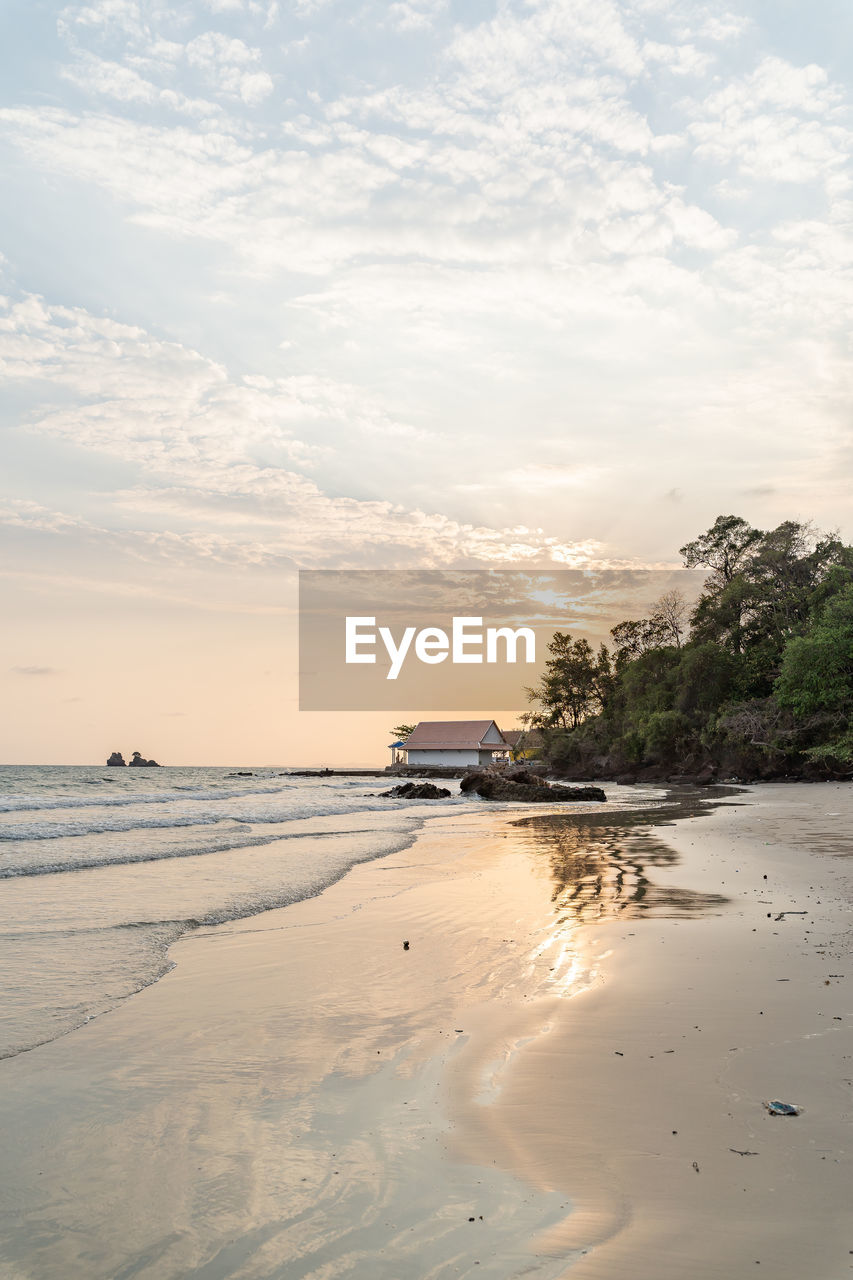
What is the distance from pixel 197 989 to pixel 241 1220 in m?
3.15

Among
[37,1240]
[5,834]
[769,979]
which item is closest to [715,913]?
[769,979]

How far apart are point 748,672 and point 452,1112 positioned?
4584cm

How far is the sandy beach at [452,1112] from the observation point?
2.67 metres

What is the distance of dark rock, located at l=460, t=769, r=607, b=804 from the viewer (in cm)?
3272

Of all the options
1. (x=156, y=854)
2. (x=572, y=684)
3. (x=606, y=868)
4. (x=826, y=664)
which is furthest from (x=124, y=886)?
(x=572, y=684)

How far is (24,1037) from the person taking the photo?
4844 mm

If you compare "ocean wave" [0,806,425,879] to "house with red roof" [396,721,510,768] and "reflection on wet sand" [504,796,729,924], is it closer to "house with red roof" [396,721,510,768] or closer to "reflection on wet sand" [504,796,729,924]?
"reflection on wet sand" [504,796,729,924]

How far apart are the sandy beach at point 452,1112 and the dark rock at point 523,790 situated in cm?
2544

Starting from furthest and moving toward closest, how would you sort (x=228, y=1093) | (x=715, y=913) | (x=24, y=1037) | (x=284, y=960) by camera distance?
(x=715, y=913) < (x=284, y=960) < (x=24, y=1037) < (x=228, y=1093)

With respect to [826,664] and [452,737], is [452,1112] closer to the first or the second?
[826,664]

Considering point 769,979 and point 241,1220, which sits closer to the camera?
point 241,1220

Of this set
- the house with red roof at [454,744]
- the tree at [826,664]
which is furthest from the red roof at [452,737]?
the tree at [826,664]

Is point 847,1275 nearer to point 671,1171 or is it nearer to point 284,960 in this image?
point 671,1171

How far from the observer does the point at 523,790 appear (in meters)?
33.7
